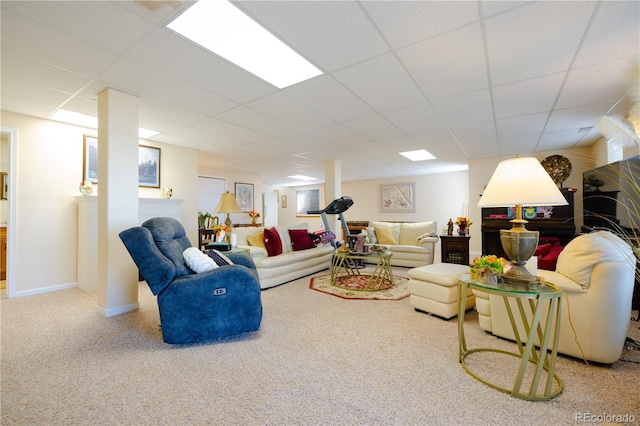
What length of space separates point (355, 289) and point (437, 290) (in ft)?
4.00

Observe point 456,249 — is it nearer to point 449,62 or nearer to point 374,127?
point 374,127

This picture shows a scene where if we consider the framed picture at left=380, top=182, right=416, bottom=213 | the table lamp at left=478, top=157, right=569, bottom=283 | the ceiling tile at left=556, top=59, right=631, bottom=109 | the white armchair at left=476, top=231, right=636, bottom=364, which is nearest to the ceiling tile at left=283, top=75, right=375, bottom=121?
the table lamp at left=478, top=157, right=569, bottom=283

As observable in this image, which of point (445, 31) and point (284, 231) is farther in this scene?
point (284, 231)

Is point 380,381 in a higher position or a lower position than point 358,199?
lower

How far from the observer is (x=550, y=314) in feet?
5.17

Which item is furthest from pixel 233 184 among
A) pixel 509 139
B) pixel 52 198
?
pixel 509 139

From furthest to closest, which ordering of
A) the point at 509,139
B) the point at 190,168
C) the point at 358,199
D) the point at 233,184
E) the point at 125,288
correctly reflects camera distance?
the point at 358,199 < the point at 233,184 < the point at 190,168 < the point at 509,139 < the point at 125,288

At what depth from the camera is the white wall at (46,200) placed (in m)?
3.47

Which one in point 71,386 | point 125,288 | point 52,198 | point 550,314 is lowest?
point 71,386

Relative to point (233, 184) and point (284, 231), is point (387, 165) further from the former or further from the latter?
point (233, 184)

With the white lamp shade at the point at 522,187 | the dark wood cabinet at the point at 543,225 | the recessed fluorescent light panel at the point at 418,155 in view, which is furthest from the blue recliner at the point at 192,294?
the dark wood cabinet at the point at 543,225

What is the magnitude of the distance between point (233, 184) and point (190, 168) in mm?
2924

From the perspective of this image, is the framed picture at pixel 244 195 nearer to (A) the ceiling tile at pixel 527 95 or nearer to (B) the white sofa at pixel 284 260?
(B) the white sofa at pixel 284 260

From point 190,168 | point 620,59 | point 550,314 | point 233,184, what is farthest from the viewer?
point 233,184
